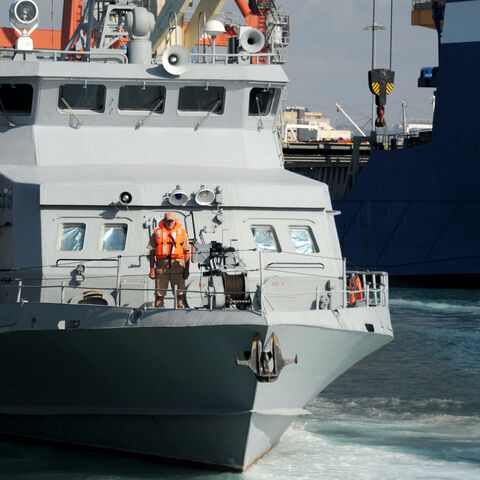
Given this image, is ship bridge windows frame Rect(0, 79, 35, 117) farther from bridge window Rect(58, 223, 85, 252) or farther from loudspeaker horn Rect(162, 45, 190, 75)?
bridge window Rect(58, 223, 85, 252)

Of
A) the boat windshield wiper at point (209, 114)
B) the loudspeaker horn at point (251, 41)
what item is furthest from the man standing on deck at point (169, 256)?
the loudspeaker horn at point (251, 41)

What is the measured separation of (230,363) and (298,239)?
2355 mm

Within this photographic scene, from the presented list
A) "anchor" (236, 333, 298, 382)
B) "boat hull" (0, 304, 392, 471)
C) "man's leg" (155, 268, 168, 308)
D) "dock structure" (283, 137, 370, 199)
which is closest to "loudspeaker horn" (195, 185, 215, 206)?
"man's leg" (155, 268, 168, 308)

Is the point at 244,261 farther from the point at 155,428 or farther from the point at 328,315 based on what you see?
the point at 155,428

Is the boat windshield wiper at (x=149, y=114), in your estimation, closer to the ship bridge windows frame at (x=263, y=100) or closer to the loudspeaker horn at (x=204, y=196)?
the ship bridge windows frame at (x=263, y=100)

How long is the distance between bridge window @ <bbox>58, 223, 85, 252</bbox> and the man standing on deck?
0.99 m

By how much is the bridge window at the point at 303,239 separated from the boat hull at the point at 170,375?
1052 millimetres

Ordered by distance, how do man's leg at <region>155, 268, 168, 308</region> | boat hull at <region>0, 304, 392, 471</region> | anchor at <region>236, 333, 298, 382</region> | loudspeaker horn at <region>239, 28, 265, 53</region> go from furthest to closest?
loudspeaker horn at <region>239, 28, 265, 53</region>
man's leg at <region>155, 268, 168, 308</region>
boat hull at <region>0, 304, 392, 471</region>
anchor at <region>236, 333, 298, 382</region>

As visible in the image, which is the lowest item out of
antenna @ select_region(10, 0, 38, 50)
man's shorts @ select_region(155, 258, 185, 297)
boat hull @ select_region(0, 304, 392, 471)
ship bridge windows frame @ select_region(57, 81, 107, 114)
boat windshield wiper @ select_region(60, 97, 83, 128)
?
boat hull @ select_region(0, 304, 392, 471)

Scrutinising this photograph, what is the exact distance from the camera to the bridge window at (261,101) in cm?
1530

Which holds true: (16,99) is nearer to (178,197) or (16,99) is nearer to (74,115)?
(74,115)

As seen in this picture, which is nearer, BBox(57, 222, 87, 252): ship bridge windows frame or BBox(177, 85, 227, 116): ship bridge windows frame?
BBox(57, 222, 87, 252): ship bridge windows frame

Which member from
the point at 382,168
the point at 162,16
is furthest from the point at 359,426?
the point at 382,168

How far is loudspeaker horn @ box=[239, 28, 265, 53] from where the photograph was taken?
15539mm
